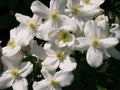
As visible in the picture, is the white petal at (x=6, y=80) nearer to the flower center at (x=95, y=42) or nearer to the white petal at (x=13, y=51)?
the white petal at (x=13, y=51)

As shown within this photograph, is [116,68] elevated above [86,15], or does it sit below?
below

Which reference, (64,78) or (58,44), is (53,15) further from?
(64,78)

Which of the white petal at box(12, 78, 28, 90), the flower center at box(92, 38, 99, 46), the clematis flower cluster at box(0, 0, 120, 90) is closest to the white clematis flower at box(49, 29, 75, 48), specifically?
the clematis flower cluster at box(0, 0, 120, 90)

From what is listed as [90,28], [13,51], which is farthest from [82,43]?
[13,51]

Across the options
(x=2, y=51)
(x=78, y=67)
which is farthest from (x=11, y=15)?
(x=78, y=67)

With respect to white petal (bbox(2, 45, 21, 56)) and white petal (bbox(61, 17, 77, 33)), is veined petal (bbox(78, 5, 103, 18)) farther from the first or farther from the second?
white petal (bbox(2, 45, 21, 56))

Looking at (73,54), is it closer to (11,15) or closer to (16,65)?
(16,65)

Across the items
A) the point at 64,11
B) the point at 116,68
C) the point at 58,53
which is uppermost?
the point at 64,11
